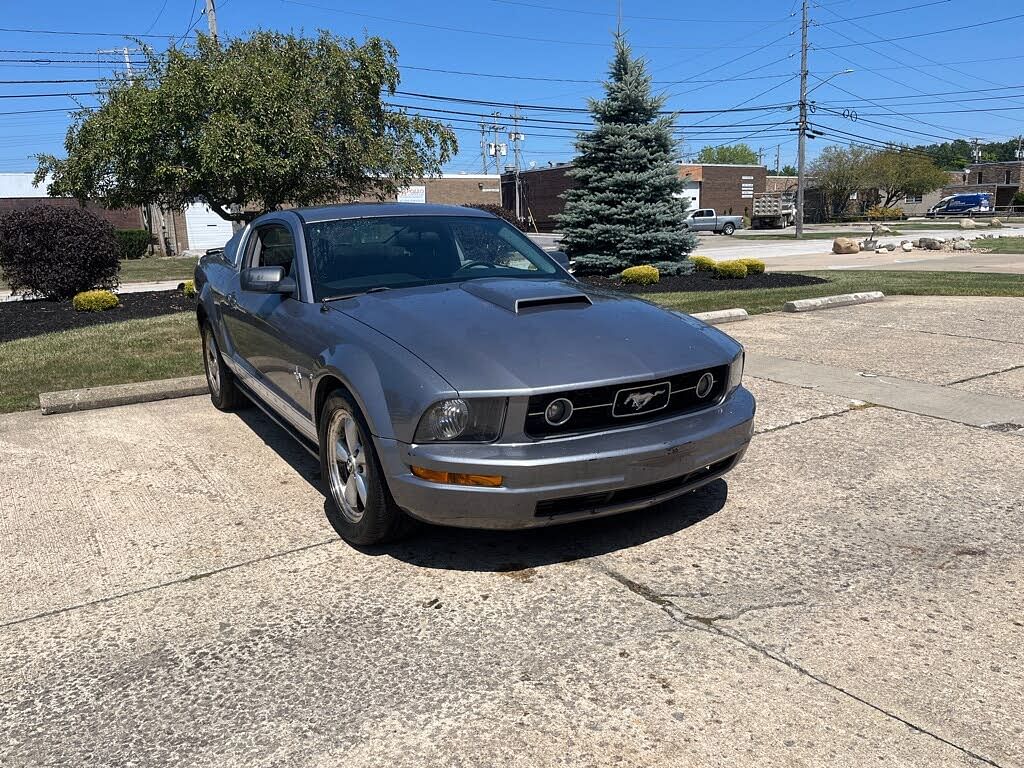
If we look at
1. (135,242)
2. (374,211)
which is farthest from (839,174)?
(374,211)

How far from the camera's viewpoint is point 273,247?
5371mm

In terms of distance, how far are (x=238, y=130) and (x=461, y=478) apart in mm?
12105

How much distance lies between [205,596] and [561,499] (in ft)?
5.08

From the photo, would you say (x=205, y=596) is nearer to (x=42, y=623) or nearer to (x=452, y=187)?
(x=42, y=623)

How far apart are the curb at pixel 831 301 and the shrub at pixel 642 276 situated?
370cm

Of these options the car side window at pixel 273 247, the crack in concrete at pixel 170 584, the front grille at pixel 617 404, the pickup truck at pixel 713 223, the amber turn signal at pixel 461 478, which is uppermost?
the pickup truck at pixel 713 223

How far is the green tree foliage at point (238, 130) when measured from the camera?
45.5ft

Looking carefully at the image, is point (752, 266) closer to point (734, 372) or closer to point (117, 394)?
point (117, 394)

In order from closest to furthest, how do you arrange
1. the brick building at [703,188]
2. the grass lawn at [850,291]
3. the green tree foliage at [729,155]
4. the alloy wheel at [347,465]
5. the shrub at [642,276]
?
the alloy wheel at [347,465], the grass lawn at [850,291], the shrub at [642,276], the brick building at [703,188], the green tree foliage at [729,155]

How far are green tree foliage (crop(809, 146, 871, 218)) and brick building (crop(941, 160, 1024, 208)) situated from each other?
103 ft

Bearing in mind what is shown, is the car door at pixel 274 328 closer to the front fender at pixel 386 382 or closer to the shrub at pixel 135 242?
the front fender at pixel 386 382

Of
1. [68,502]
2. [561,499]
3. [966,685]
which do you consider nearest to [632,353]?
[561,499]

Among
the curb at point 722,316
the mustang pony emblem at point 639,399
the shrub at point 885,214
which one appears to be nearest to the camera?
the mustang pony emblem at point 639,399

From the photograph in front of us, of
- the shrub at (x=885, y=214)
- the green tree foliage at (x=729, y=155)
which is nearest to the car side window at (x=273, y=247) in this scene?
the shrub at (x=885, y=214)
